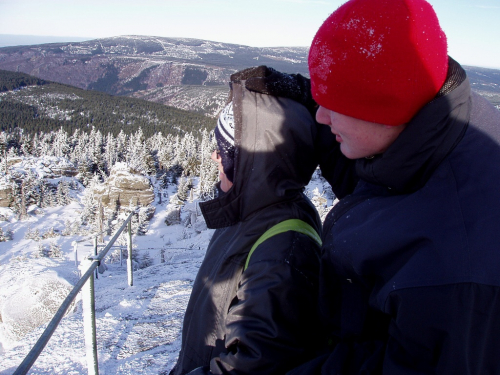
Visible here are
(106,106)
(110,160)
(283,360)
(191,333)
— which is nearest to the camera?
(283,360)

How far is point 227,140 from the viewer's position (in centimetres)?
181

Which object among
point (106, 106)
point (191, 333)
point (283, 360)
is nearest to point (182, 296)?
point (191, 333)

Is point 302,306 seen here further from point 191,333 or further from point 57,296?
point 57,296

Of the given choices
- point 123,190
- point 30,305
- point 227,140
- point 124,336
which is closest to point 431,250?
point 227,140

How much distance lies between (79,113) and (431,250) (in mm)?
128889

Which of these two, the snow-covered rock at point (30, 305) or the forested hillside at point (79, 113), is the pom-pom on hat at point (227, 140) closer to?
the snow-covered rock at point (30, 305)

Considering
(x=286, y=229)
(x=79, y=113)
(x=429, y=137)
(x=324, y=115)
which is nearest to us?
(x=429, y=137)

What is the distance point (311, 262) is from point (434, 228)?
754mm

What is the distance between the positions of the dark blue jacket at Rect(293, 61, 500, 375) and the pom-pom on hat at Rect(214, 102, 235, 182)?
84 cm

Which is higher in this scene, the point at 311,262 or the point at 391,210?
the point at 391,210

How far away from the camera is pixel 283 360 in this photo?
1395 mm

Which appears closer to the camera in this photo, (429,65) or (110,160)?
(429,65)

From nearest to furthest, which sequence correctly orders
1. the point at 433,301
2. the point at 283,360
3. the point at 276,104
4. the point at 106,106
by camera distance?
the point at 433,301 → the point at 283,360 → the point at 276,104 → the point at 106,106

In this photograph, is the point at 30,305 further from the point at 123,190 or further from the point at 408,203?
the point at 123,190
